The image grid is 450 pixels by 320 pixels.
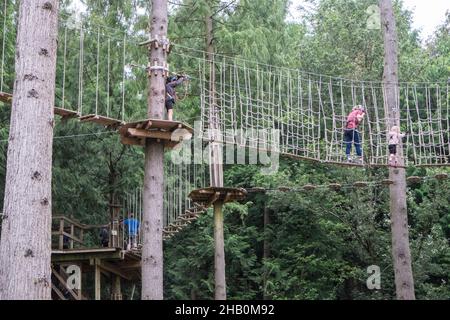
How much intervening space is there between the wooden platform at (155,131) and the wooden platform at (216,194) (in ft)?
4.06

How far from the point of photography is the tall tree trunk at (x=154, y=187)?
6609 mm

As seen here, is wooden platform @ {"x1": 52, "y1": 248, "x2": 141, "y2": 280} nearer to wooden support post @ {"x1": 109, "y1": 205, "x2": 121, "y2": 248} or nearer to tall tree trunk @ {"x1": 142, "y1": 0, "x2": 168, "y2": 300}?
wooden support post @ {"x1": 109, "y1": 205, "x2": 121, "y2": 248}

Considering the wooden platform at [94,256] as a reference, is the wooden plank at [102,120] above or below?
above

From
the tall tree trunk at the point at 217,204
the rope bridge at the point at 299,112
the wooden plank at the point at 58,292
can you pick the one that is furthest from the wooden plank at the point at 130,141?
the wooden plank at the point at 58,292

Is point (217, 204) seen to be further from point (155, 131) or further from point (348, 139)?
point (348, 139)

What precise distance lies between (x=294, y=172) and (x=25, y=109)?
10.2 meters

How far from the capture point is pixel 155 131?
6.63 metres

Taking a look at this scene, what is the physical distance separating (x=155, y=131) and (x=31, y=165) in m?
2.62

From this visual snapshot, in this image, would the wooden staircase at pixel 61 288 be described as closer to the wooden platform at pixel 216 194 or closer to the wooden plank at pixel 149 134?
the wooden platform at pixel 216 194

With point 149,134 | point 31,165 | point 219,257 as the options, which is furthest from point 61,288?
point 31,165

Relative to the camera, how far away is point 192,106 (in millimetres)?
12391

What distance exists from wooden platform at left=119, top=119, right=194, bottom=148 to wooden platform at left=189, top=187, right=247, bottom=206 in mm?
1237

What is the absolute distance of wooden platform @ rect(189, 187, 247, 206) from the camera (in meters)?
7.89
